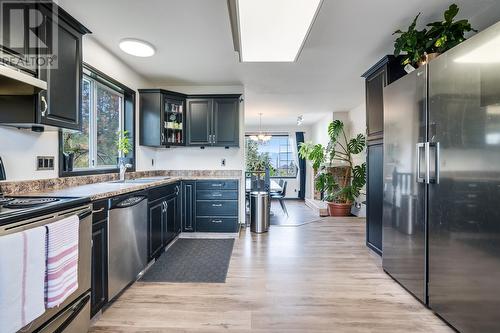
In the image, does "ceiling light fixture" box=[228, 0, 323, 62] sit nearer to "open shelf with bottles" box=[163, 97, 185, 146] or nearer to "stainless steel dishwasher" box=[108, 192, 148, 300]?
"stainless steel dishwasher" box=[108, 192, 148, 300]

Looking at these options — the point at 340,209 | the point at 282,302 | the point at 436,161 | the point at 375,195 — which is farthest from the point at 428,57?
the point at 340,209

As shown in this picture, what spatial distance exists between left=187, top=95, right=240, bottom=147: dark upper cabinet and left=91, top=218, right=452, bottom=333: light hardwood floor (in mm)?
1939

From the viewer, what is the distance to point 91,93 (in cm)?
301

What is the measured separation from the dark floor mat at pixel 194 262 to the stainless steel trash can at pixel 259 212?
62 cm

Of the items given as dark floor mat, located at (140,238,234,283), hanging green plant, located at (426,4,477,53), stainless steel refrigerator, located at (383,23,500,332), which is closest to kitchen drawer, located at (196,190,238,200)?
dark floor mat, located at (140,238,234,283)

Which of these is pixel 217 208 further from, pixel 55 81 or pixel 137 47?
pixel 55 81

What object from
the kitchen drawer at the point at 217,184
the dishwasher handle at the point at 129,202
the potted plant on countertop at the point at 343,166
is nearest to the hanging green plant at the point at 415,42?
the kitchen drawer at the point at 217,184

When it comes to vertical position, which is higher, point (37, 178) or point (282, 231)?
point (37, 178)

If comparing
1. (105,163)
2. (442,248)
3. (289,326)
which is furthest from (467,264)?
(105,163)

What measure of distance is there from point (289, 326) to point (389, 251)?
136 cm

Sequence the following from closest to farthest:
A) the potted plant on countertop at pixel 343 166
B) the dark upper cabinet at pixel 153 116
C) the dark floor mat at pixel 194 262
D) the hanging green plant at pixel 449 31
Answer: the hanging green plant at pixel 449 31 < the dark floor mat at pixel 194 262 < the dark upper cabinet at pixel 153 116 < the potted plant on countertop at pixel 343 166

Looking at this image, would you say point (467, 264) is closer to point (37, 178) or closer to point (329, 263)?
point (329, 263)

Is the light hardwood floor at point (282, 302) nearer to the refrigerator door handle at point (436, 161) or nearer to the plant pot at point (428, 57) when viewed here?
the refrigerator door handle at point (436, 161)

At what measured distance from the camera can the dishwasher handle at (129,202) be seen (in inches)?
85.3
